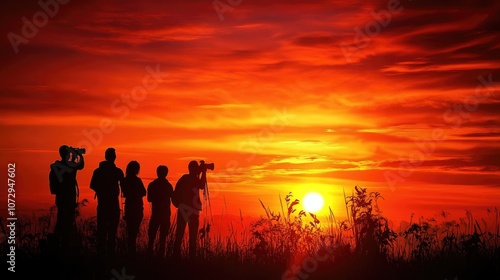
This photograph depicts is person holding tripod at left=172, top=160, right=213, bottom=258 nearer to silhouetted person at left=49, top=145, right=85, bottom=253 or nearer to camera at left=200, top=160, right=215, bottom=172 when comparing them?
camera at left=200, top=160, right=215, bottom=172

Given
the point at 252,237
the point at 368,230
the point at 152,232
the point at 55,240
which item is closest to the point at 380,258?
the point at 368,230

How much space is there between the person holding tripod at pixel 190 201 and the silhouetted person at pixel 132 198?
3.00 feet

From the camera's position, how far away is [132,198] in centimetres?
1692

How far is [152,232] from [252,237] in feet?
7.35

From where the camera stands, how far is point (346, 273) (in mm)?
15320

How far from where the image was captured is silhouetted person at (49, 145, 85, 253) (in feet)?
53.4

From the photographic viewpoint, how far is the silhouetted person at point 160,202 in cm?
1727

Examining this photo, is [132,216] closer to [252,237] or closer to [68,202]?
[68,202]

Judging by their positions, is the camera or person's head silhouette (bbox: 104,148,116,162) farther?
the camera
